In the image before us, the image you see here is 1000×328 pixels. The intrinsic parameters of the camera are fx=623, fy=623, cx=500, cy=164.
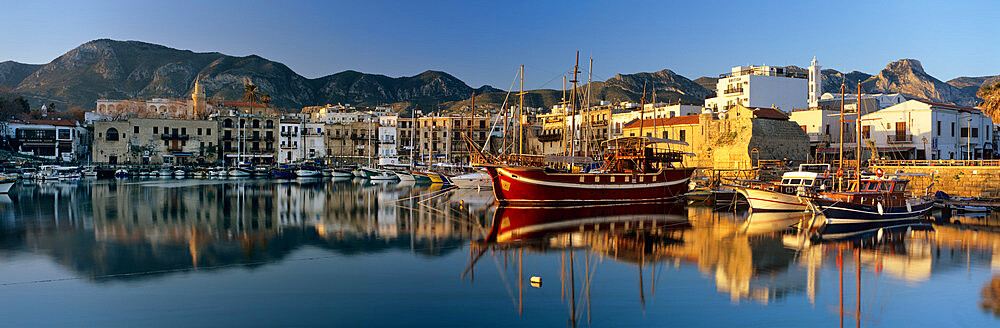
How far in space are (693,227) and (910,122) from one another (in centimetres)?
2774

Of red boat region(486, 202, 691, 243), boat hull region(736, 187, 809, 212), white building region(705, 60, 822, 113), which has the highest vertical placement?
white building region(705, 60, 822, 113)

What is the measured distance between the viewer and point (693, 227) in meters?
20.8

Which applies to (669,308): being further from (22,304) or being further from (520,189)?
(520,189)

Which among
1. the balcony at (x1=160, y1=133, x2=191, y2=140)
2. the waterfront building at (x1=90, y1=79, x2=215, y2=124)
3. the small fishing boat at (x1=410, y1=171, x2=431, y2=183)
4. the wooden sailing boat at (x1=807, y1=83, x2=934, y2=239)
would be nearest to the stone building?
the wooden sailing boat at (x1=807, y1=83, x2=934, y2=239)

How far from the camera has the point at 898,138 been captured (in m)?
40.3

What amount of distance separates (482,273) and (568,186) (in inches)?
609

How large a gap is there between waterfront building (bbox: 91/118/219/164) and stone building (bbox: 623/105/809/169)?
5362cm

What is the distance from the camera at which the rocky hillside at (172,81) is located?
6570 inches

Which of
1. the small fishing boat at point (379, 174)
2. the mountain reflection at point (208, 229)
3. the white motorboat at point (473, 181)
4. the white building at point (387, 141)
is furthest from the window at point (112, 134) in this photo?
the white motorboat at point (473, 181)

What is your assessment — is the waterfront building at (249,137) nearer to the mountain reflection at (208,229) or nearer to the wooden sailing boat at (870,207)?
the mountain reflection at (208,229)

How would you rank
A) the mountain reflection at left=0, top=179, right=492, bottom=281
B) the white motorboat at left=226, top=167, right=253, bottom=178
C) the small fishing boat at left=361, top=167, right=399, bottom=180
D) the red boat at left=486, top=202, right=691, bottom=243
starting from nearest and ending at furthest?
the mountain reflection at left=0, top=179, right=492, bottom=281 → the red boat at left=486, top=202, right=691, bottom=243 → the small fishing boat at left=361, top=167, right=399, bottom=180 → the white motorboat at left=226, top=167, right=253, bottom=178

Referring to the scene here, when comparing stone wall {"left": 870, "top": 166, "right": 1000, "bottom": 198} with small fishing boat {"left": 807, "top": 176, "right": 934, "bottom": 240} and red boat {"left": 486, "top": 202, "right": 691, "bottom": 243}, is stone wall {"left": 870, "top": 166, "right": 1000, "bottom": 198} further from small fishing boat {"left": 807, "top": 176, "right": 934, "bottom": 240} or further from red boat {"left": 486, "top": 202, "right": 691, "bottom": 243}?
red boat {"left": 486, "top": 202, "right": 691, "bottom": 243}

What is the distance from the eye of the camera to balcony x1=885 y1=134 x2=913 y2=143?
130 feet

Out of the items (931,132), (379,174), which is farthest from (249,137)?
Result: (931,132)
